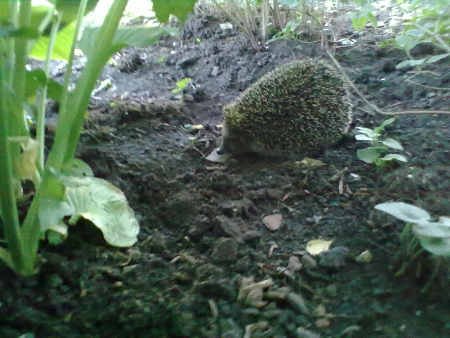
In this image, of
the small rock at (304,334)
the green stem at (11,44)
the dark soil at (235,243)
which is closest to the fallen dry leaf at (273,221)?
the dark soil at (235,243)

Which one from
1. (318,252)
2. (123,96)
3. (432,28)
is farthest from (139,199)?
(432,28)

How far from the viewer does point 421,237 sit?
133 cm

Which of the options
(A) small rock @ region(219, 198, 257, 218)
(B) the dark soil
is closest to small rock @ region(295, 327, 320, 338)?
(B) the dark soil

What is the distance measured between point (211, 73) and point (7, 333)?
2.82 m

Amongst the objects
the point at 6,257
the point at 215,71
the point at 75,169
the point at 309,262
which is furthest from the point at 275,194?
the point at 215,71

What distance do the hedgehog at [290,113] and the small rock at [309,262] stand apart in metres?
1.03

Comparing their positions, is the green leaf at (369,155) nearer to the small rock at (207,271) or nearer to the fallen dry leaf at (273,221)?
the fallen dry leaf at (273,221)

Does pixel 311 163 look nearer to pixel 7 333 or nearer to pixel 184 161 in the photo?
pixel 184 161

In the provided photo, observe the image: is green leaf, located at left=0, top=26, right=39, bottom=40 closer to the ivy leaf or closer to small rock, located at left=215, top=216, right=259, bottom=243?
small rock, located at left=215, top=216, right=259, bottom=243

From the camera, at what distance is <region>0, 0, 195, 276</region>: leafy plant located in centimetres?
134

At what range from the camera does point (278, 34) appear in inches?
154

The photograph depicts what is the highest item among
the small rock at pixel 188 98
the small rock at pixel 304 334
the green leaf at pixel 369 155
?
the green leaf at pixel 369 155

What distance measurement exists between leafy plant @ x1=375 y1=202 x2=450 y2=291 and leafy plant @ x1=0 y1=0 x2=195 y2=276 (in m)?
0.79

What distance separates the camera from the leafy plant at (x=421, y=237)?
4.27 feet
